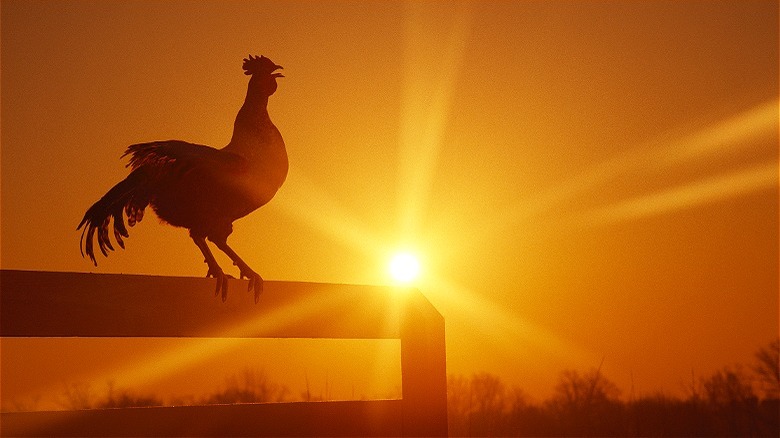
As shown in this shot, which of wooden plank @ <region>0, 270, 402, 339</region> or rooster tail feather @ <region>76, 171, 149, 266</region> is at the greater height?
rooster tail feather @ <region>76, 171, 149, 266</region>

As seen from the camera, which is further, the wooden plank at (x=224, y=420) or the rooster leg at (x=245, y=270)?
the rooster leg at (x=245, y=270)

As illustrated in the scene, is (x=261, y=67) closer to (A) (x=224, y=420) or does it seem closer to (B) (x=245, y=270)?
(B) (x=245, y=270)

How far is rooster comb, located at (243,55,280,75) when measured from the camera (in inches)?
275

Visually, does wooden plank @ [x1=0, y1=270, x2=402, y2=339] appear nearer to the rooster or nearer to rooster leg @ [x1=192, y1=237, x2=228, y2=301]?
Answer: rooster leg @ [x1=192, y1=237, x2=228, y2=301]

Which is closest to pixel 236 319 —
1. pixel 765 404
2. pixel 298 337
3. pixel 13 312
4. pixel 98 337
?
pixel 298 337

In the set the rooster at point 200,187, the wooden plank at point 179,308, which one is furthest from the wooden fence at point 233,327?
the rooster at point 200,187

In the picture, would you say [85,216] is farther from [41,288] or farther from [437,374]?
[437,374]

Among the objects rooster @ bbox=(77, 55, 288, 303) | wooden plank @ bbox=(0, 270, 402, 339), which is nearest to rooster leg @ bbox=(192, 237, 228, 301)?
rooster @ bbox=(77, 55, 288, 303)

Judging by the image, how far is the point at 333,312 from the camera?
411cm

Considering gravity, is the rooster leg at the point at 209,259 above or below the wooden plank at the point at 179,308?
above

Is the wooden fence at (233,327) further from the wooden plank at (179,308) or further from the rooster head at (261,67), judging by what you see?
the rooster head at (261,67)

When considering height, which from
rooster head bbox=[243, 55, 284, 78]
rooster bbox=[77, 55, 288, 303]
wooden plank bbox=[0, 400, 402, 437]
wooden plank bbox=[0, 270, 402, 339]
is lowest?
wooden plank bbox=[0, 400, 402, 437]

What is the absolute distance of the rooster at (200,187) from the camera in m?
5.49

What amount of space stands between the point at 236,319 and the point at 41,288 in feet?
2.72
